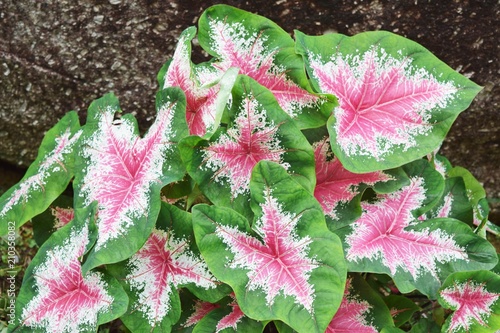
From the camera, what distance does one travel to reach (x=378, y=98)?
122 centimetres

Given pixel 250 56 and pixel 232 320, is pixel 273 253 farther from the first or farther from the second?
pixel 250 56

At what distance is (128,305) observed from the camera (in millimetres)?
1187

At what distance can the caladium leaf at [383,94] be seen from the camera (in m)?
1.16

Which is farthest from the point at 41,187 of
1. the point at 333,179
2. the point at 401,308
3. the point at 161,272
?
the point at 401,308

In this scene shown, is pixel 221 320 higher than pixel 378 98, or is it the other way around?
pixel 378 98

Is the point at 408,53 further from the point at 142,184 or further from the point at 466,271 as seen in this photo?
the point at 142,184

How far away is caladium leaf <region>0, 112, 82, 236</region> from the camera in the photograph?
4.34ft

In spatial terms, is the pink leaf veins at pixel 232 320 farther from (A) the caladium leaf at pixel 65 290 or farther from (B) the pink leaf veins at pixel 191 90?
(B) the pink leaf veins at pixel 191 90

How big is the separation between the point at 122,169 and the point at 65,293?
0.30m

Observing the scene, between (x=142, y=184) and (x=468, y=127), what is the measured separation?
133cm

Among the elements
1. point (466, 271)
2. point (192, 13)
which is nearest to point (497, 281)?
point (466, 271)

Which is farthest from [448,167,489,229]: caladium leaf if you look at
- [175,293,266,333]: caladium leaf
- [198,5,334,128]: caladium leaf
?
[175,293,266,333]: caladium leaf

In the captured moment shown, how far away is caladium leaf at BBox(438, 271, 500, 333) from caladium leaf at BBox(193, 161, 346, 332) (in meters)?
0.27

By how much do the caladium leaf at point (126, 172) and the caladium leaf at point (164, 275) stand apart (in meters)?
0.07
